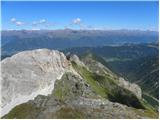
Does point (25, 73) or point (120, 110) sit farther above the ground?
point (25, 73)

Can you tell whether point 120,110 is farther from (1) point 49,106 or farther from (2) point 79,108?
(1) point 49,106

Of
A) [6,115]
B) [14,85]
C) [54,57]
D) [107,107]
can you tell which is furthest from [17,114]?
[54,57]

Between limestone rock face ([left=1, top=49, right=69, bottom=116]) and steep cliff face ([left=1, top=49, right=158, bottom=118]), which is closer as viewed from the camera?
steep cliff face ([left=1, top=49, right=158, bottom=118])

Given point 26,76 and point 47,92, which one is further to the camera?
point 47,92

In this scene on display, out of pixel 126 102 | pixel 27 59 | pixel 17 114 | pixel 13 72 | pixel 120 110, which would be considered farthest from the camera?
pixel 126 102

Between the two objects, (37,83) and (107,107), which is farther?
(37,83)

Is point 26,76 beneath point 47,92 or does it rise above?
above

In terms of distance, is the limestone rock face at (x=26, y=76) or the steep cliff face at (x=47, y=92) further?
the limestone rock face at (x=26, y=76)

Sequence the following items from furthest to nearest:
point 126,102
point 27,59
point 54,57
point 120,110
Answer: point 126,102 < point 54,57 < point 27,59 < point 120,110
